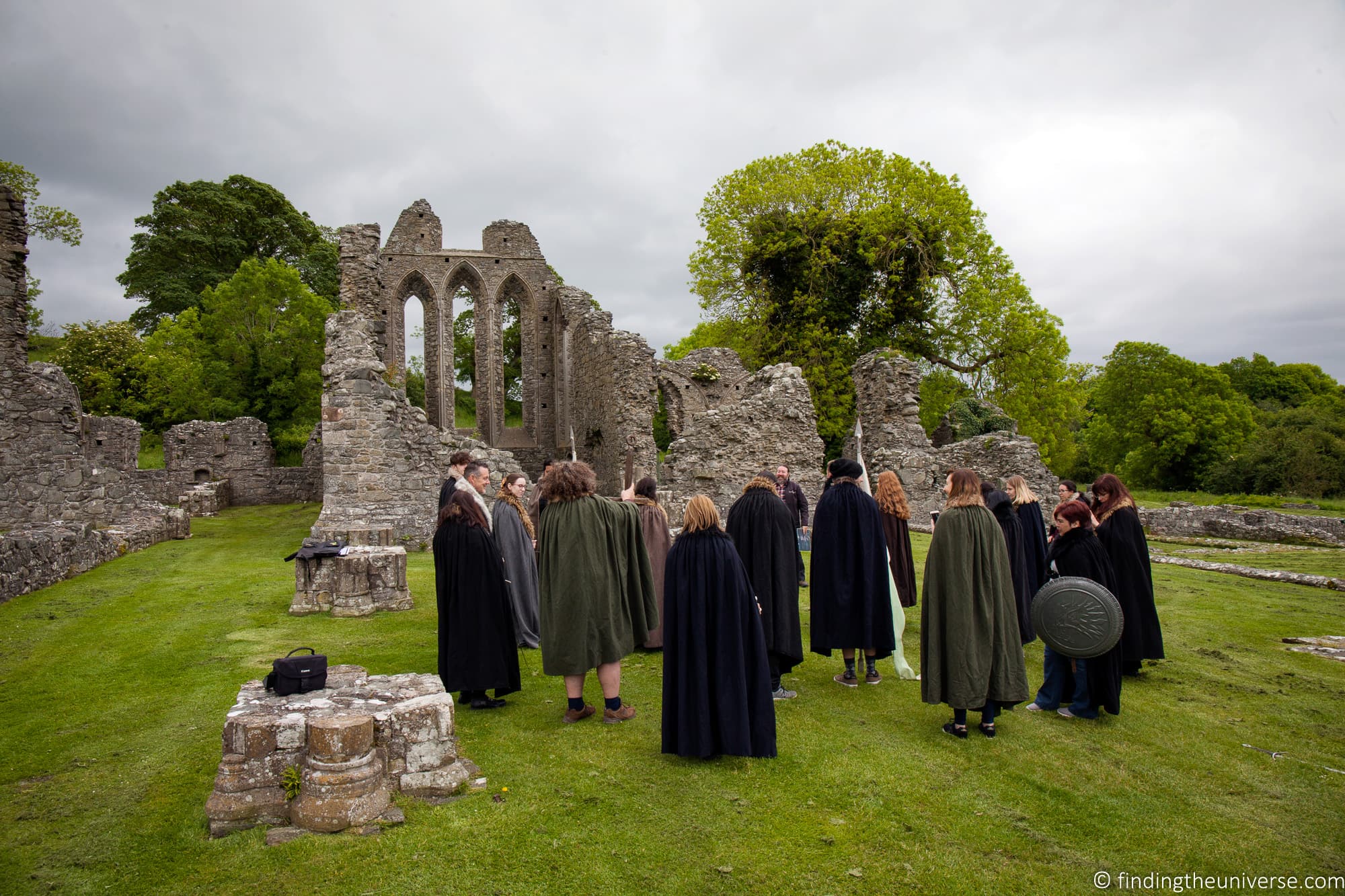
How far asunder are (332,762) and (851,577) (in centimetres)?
431

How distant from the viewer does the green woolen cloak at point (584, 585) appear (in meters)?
5.24

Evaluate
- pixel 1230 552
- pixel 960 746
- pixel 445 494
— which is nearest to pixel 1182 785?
pixel 960 746

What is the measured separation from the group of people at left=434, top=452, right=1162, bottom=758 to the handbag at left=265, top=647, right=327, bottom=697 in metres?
1.12

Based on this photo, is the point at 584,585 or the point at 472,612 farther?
the point at 472,612

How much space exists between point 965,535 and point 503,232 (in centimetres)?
2749

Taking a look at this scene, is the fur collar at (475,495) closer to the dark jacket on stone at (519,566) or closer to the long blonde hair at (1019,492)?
the dark jacket on stone at (519,566)

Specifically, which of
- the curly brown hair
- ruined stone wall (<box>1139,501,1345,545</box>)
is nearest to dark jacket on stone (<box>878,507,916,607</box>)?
the curly brown hair

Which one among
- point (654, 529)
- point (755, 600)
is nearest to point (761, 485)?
point (755, 600)

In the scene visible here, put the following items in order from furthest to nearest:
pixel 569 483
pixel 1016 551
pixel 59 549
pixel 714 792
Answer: pixel 59 549 < pixel 1016 551 < pixel 569 483 < pixel 714 792

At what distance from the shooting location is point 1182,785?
15.2 ft

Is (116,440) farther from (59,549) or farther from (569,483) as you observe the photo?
(569,483)

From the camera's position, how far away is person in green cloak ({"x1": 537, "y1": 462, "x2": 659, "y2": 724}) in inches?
207

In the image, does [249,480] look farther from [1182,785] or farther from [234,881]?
[1182,785]

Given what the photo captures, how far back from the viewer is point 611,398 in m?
22.0
